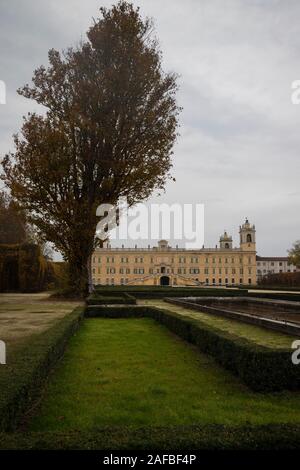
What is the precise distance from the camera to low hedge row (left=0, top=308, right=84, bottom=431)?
12.9 feet

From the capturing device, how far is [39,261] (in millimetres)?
32844

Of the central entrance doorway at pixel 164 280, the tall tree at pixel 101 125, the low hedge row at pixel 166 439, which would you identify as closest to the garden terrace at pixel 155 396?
the low hedge row at pixel 166 439

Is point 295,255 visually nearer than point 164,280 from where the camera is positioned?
Yes

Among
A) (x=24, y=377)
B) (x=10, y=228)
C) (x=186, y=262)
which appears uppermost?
(x=10, y=228)

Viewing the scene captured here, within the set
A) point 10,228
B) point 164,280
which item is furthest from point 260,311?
point 164,280

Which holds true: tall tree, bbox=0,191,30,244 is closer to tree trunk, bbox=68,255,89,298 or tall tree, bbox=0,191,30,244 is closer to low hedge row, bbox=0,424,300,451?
tree trunk, bbox=68,255,89,298

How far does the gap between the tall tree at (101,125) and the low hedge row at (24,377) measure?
46.1ft

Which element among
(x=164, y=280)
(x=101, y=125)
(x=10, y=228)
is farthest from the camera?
(x=164, y=280)

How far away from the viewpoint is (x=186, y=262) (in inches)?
3922

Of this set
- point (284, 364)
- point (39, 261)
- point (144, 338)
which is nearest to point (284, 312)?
point (144, 338)

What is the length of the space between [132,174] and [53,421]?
17200 mm

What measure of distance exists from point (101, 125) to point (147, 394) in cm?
1774

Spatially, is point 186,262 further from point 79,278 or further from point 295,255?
point 79,278

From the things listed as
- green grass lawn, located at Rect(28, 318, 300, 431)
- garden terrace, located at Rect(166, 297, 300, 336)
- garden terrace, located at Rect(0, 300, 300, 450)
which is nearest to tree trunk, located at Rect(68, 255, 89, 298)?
garden terrace, located at Rect(166, 297, 300, 336)
